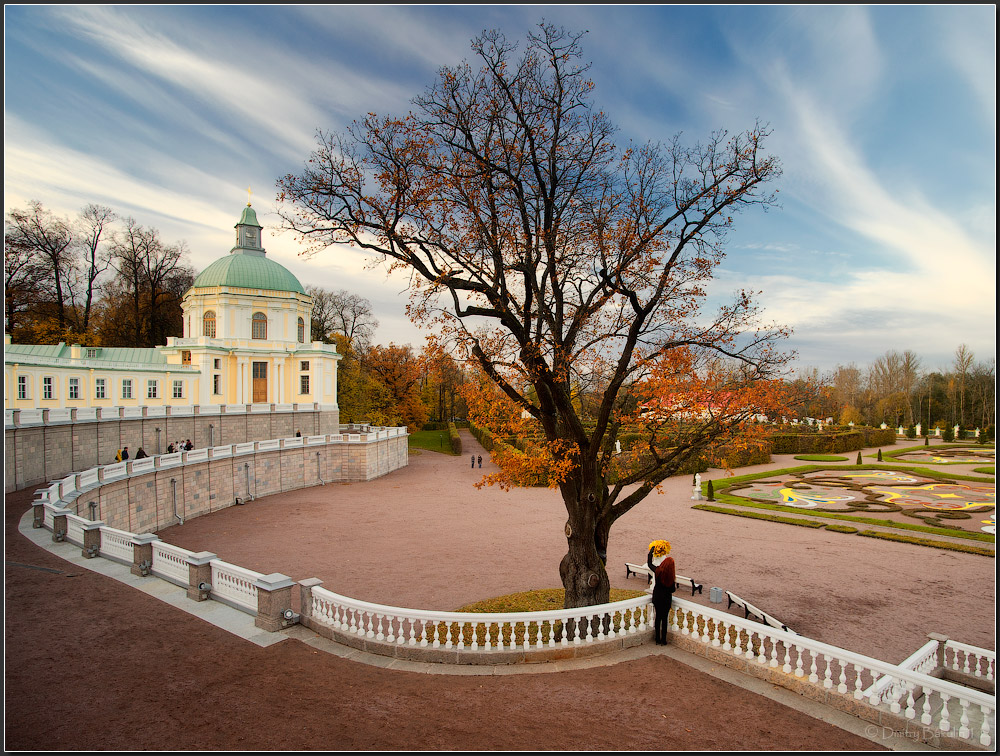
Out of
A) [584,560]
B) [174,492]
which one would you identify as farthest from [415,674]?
[174,492]

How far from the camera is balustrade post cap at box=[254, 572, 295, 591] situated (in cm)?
991

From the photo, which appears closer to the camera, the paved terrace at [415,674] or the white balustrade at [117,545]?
the paved terrace at [415,674]

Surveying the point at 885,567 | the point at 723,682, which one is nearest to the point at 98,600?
the point at 723,682

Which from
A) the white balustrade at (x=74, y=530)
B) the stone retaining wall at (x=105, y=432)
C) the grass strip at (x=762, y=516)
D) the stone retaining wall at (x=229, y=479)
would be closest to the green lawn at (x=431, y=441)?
the stone retaining wall at (x=229, y=479)

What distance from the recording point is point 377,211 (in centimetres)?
1091

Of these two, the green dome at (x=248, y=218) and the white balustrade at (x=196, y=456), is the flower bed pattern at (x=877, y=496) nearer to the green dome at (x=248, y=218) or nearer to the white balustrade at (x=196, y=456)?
the white balustrade at (x=196, y=456)

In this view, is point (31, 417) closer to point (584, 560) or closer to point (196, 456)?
point (196, 456)

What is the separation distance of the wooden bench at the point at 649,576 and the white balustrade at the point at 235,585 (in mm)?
9763

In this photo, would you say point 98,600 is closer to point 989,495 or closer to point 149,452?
point 149,452

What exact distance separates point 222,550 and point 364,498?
1167 centimetres

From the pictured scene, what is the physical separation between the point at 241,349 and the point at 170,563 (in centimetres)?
3543

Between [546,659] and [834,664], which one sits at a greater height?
[546,659]

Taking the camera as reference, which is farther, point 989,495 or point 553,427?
point 989,495

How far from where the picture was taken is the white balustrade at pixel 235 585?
10.5m
